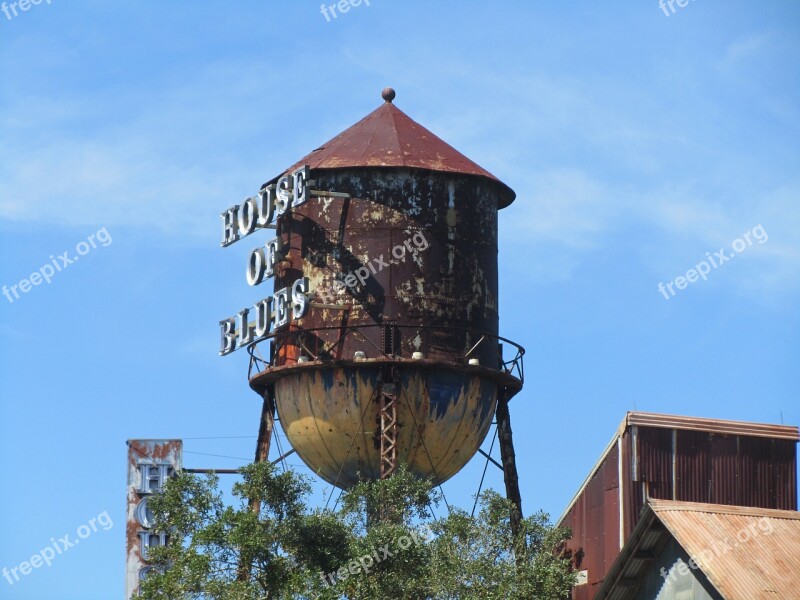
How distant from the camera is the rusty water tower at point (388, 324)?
50.5 m

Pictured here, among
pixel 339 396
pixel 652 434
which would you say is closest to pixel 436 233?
pixel 339 396

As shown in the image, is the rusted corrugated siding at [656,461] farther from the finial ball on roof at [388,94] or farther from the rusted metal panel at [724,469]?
the finial ball on roof at [388,94]

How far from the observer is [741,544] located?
134ft

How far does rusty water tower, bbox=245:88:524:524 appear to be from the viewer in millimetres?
50531

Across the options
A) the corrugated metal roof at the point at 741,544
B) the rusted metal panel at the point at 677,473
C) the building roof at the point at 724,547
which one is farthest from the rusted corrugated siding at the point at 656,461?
the corrugated metal roof at the point at 741,544

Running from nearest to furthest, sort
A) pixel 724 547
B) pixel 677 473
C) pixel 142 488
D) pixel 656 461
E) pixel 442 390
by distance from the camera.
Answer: pixel 724 547 < pixel 656 461 < pixel 677 473 < pixel 442 390 < pixel 142 488

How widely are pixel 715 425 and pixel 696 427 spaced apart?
626 millimetres

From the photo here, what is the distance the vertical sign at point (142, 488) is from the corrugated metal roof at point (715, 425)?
14012 millimetres

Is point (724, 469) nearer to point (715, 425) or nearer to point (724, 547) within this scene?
point (715, 425)

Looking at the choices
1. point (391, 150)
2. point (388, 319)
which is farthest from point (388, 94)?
point (388, 319)

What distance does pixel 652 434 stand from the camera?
4762 centimetres

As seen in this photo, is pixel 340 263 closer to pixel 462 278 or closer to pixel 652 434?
pixel 462 278

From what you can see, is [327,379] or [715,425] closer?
[715,425]

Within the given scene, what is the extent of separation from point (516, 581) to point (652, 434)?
16.8 ft
